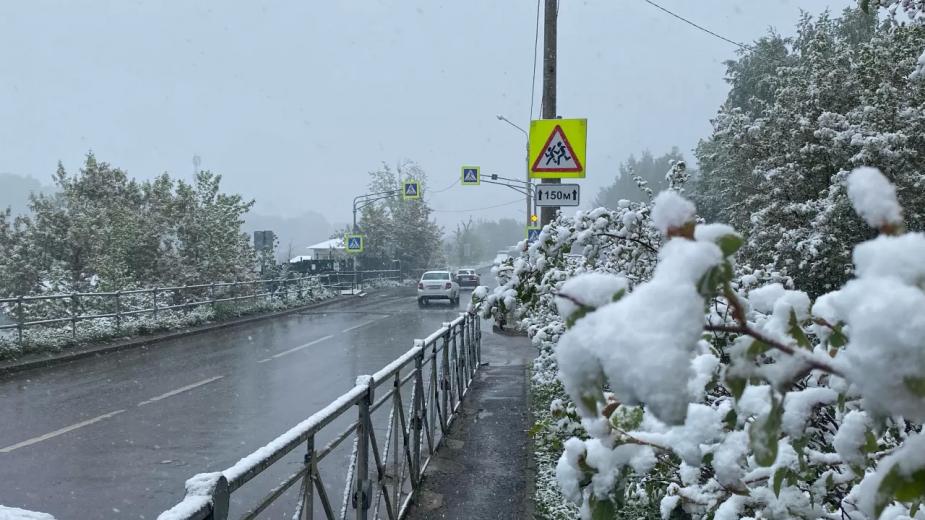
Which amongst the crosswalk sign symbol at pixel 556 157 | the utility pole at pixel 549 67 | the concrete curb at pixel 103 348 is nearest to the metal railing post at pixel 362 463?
the crosswalk sign symbol at pixel 556 157

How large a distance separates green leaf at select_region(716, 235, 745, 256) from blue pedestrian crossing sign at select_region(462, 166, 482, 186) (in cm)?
3154

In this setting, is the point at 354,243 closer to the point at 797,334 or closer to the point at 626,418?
the point at 626,418

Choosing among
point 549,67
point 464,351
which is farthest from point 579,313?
point 549,67

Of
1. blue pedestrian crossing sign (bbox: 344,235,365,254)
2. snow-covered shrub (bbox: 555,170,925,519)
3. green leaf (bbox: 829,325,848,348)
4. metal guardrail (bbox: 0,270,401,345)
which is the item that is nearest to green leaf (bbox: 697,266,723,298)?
snow-covered shrub (bbox: 555,170,925,519)

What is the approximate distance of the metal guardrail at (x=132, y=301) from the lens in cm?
1400

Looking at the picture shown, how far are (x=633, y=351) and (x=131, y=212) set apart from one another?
83.9ft

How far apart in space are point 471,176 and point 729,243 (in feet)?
105

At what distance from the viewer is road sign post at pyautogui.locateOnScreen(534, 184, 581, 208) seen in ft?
32.9

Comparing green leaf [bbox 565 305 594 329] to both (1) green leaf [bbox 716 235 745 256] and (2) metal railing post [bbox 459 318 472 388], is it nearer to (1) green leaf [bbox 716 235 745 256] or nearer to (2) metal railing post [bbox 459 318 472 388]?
(1) green leaf [bbox 716 235 745 256]

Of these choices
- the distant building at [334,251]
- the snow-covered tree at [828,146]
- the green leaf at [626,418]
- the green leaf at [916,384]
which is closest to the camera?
the green leaf at [916,384]

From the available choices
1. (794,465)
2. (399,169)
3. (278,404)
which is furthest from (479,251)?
(794,465)

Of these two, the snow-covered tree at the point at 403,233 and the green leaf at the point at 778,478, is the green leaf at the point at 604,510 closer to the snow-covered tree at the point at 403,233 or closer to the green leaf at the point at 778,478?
the green leaf at the point at 778,478

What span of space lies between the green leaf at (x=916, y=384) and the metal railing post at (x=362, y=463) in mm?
3535

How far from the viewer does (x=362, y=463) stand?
164 inches
